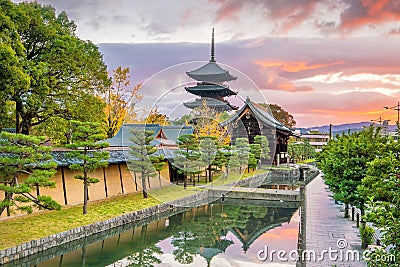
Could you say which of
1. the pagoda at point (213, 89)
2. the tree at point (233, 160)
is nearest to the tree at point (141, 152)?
the pagoda at point (213, 89)

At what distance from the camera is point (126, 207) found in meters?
17.0

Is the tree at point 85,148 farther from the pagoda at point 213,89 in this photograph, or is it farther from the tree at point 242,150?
the tree at point 242,150

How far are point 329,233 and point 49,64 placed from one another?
43.2ft

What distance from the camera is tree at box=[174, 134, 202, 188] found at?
66.2ft

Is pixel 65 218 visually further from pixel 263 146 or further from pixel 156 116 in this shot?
pixel 263 146

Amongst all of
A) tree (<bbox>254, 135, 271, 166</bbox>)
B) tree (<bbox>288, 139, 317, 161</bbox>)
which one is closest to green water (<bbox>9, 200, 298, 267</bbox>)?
tree (<bbox>254, 135, 271, 166</bbox>)

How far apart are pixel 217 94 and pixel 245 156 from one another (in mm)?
6843

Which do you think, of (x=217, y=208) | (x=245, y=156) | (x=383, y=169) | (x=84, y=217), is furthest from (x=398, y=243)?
(x=245, y=156)

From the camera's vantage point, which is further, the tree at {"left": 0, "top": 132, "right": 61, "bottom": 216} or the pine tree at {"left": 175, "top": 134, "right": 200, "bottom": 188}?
the pine tree at {"left": 175, "top": 134, "right": 200, "bottom": 188}

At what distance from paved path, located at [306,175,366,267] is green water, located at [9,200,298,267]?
3.41 feet

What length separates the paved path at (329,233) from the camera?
9.36m

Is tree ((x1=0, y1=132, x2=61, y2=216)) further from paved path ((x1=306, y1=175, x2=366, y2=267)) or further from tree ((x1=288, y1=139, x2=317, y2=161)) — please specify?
tree ((x1=288, y1=139, x2=317, y2=161))

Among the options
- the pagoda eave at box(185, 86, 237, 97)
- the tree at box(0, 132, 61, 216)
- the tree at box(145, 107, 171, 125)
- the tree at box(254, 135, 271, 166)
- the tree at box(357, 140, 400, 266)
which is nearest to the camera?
the tree at box(357, 140, 400, 266)

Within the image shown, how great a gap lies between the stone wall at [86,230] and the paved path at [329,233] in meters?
6.78
